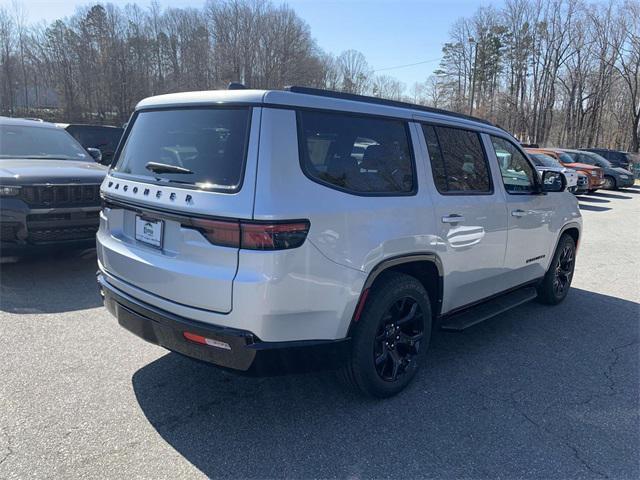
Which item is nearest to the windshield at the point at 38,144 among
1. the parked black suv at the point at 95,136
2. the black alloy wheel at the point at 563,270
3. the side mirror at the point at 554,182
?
the parked black suv at the point at 95,136

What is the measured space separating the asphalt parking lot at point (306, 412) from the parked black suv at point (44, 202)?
1087 mm

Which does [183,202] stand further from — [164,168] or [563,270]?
[563,270]

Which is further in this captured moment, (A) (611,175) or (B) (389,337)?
(A) (611,175)

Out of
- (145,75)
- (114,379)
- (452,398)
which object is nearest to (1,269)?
(114,379)

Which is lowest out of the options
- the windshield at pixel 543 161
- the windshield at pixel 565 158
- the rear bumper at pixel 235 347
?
the rear bumper at pixel 235 347

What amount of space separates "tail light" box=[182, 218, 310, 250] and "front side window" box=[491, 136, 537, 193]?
2616 millimetres

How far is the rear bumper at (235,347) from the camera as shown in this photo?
2490 mm

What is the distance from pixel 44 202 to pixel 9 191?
0.36 metres

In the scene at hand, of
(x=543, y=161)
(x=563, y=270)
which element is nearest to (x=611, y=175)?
(x=543, y=161)

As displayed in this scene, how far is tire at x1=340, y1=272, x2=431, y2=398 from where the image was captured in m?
2.97

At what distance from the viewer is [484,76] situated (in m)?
55.6

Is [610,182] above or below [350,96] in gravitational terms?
below

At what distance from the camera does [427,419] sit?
3066 mm

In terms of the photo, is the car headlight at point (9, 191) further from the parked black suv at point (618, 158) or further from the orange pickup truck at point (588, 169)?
the parked black suv at point (618, 158)
